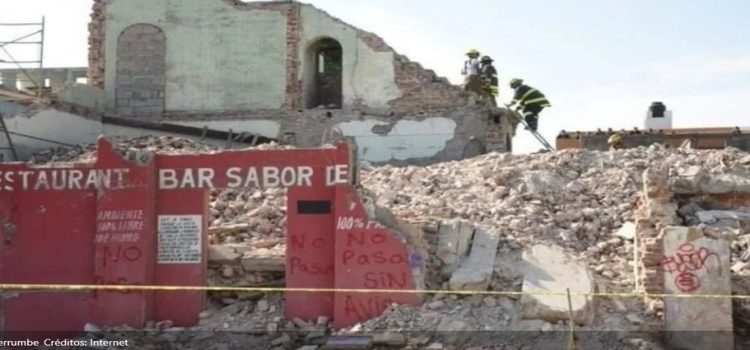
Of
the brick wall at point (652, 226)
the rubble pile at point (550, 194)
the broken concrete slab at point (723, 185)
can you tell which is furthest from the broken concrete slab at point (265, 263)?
the broken concrete slab at point (723, 185)

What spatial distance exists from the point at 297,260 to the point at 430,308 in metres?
2.07

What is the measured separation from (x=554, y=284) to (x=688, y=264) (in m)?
1.74

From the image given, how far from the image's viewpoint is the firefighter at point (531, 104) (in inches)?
1037

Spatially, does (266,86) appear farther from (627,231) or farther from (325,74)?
(627,231)

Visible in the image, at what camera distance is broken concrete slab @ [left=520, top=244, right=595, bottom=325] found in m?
12.8

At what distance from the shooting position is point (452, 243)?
1445cm

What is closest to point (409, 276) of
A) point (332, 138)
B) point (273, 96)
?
point (332, 138)

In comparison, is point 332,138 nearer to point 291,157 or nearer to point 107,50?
point 107,50

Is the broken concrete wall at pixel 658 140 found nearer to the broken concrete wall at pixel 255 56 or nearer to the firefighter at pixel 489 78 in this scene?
the firefighter at pixel 489 78

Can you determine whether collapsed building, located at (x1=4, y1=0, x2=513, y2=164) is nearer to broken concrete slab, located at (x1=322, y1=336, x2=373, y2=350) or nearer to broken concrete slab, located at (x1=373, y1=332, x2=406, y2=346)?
broken concrete slab, located at (x1=322, y1=336, x2=373, y2=350)

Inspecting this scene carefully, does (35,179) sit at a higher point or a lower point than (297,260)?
higher

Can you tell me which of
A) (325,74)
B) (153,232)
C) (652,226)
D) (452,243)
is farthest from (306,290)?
(325,74)

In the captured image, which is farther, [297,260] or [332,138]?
[332,138]

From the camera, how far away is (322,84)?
28.0 m
